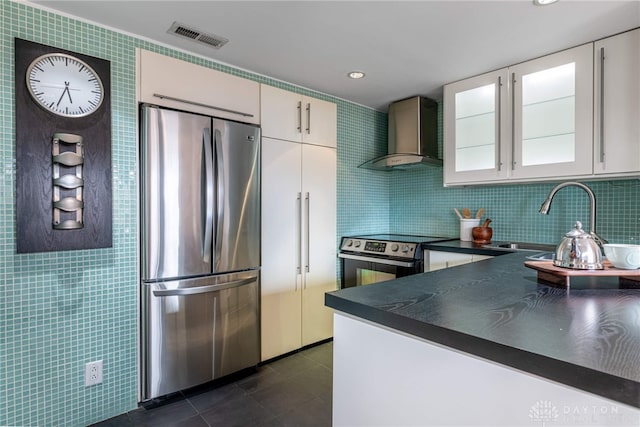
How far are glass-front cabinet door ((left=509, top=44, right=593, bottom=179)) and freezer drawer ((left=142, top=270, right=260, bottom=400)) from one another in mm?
2183

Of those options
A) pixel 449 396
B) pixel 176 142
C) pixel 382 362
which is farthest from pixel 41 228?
pixel 449 396

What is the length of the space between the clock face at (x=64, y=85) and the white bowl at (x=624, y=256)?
98.8 inches

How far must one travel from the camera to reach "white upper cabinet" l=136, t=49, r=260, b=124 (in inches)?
81.5

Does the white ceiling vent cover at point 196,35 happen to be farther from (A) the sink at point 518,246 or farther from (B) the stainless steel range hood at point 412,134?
(A) the sink at point 518,246

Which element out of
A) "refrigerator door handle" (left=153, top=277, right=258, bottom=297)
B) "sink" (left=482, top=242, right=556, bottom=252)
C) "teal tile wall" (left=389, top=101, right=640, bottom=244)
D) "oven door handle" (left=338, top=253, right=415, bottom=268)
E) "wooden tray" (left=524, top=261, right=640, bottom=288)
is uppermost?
"teal tile wall" (left=389, top=101, right=640, bottom=244)

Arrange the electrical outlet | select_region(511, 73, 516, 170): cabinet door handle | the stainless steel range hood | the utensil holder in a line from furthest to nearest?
Answer: the stainless steel range hood
the utensil holder
select_region(511, 73, 516, 170): cabinet door handle
the electrical outlet

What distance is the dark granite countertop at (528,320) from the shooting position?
2.01ft

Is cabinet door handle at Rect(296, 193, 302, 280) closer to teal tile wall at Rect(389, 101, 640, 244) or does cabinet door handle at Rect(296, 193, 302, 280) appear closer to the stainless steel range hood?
the stainless steel range hood

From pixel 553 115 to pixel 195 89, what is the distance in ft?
8.01

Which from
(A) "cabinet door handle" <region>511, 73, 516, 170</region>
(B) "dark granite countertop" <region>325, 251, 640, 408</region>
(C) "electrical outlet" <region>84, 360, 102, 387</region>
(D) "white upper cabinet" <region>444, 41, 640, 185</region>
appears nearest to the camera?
(B) "dark granite countertop" <region>325, 251, 640, 408</region>

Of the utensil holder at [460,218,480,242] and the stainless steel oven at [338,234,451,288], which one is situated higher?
the utensil holder at [460,218,480,242]

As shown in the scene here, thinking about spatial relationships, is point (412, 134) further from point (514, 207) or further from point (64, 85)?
point (64, 85)

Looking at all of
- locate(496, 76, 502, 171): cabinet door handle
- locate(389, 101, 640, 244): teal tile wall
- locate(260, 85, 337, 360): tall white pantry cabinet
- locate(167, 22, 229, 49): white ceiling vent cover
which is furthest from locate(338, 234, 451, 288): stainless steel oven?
locate(167, 22, 229, 49): white ceiling vent cover

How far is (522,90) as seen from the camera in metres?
2.43
